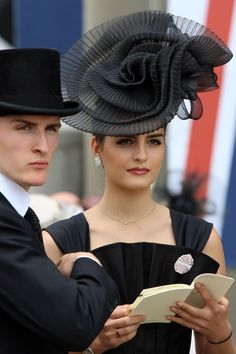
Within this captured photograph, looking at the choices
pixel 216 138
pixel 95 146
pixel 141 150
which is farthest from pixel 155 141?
pixel 216 138

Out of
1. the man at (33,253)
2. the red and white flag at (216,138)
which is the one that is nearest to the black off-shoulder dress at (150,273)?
the man at (33,253)

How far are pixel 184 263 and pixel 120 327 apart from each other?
1.22 ft

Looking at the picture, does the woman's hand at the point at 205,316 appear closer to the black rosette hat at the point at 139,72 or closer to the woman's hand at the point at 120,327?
the woman's hand at the point at 120,327

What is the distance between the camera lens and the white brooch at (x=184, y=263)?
3119 mm

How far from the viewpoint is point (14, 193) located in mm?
2484

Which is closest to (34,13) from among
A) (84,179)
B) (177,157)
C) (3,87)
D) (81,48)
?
(84,179)

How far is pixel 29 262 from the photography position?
2.35 meters

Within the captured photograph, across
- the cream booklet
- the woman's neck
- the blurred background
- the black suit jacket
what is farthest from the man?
the blurred background

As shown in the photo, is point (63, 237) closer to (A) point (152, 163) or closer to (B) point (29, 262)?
(A) point (152, 163)

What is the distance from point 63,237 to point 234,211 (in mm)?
2994

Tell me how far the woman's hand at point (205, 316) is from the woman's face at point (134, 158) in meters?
0.47

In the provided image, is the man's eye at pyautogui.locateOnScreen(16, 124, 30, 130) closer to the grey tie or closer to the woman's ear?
the grey tie

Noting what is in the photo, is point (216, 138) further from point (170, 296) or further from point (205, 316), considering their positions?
Answer: point (170, 296)

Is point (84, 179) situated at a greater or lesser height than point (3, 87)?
lesser
